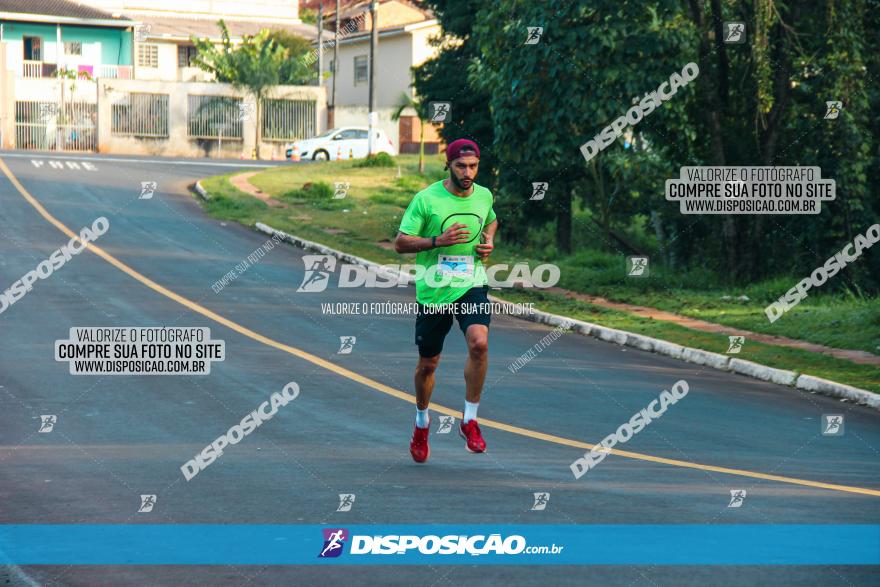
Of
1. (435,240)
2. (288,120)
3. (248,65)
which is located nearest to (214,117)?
(248,65)

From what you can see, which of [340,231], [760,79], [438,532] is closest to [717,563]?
[438,532]

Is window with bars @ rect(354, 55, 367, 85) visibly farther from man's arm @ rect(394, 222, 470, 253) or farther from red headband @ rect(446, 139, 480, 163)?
man's arm @ rect(394, 222, 470, 253)

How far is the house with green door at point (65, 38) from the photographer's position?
62812 millimetres

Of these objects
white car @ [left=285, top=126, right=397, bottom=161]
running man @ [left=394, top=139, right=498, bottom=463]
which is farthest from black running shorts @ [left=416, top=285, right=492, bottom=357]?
white car @ [left=285, top=126, right=397, bottom=161]

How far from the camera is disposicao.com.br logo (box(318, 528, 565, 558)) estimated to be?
675 cm

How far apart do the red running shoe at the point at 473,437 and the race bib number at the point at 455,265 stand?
1.16 metres

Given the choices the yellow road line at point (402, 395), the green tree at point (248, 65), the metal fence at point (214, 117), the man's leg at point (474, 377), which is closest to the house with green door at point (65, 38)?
the green tree at point (248, 65)

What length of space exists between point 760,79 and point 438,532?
588 inches

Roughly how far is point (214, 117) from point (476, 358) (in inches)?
2032

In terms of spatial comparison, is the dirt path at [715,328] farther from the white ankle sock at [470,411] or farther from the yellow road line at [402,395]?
the white ankle sock at [470,411]

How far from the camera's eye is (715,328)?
1741 centimetres

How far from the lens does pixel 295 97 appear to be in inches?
2376

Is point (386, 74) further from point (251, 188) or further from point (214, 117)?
point (251, 188)

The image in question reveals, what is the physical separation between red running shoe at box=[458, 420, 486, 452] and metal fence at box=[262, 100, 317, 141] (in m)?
51.7
